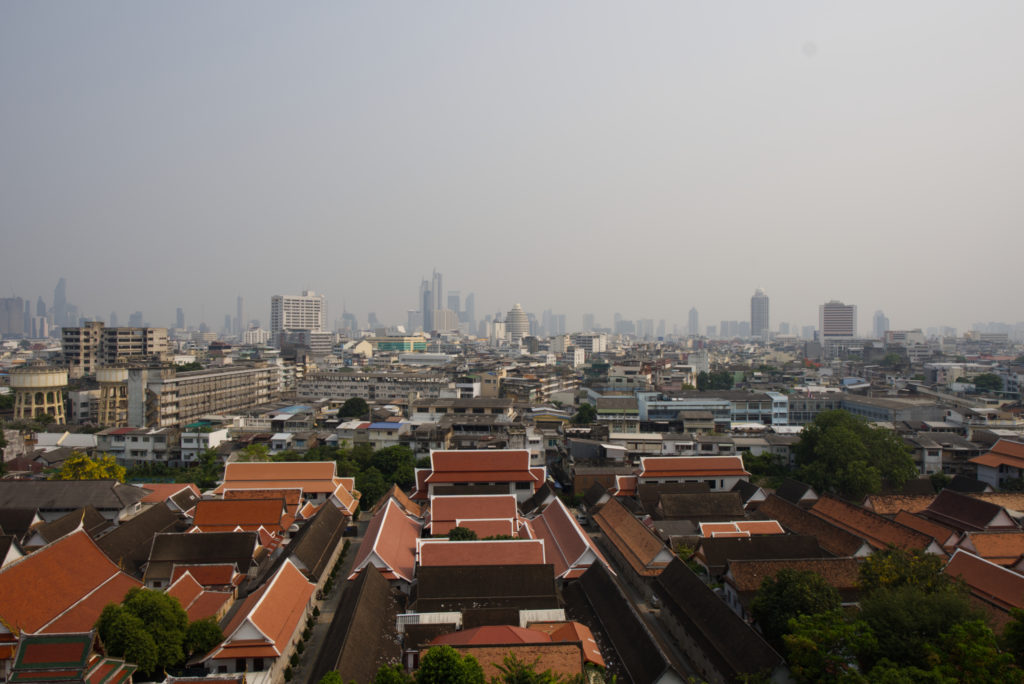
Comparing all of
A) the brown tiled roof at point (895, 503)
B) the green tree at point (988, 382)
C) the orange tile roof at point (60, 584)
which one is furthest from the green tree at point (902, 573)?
the green tree at point (988, 382)

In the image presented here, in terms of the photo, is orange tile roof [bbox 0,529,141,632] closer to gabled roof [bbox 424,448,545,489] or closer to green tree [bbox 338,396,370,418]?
gabled roof [bbox 424,448,545,489]

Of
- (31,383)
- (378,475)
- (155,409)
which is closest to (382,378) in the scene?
Answer: (155,409)

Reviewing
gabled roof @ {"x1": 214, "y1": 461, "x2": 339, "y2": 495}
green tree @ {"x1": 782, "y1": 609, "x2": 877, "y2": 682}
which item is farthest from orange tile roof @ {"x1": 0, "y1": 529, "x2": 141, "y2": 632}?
green tree @ {"x1": 782, "y1": 609, "x2": 877, "y2": 682}

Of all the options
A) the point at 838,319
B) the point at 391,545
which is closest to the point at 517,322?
the point at 838,319

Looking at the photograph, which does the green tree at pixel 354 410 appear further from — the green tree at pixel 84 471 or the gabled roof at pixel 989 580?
the gabled roof at pixel 989 580

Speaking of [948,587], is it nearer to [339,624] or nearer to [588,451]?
[339,624]

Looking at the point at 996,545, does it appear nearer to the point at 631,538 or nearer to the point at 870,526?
the point at 870,526
